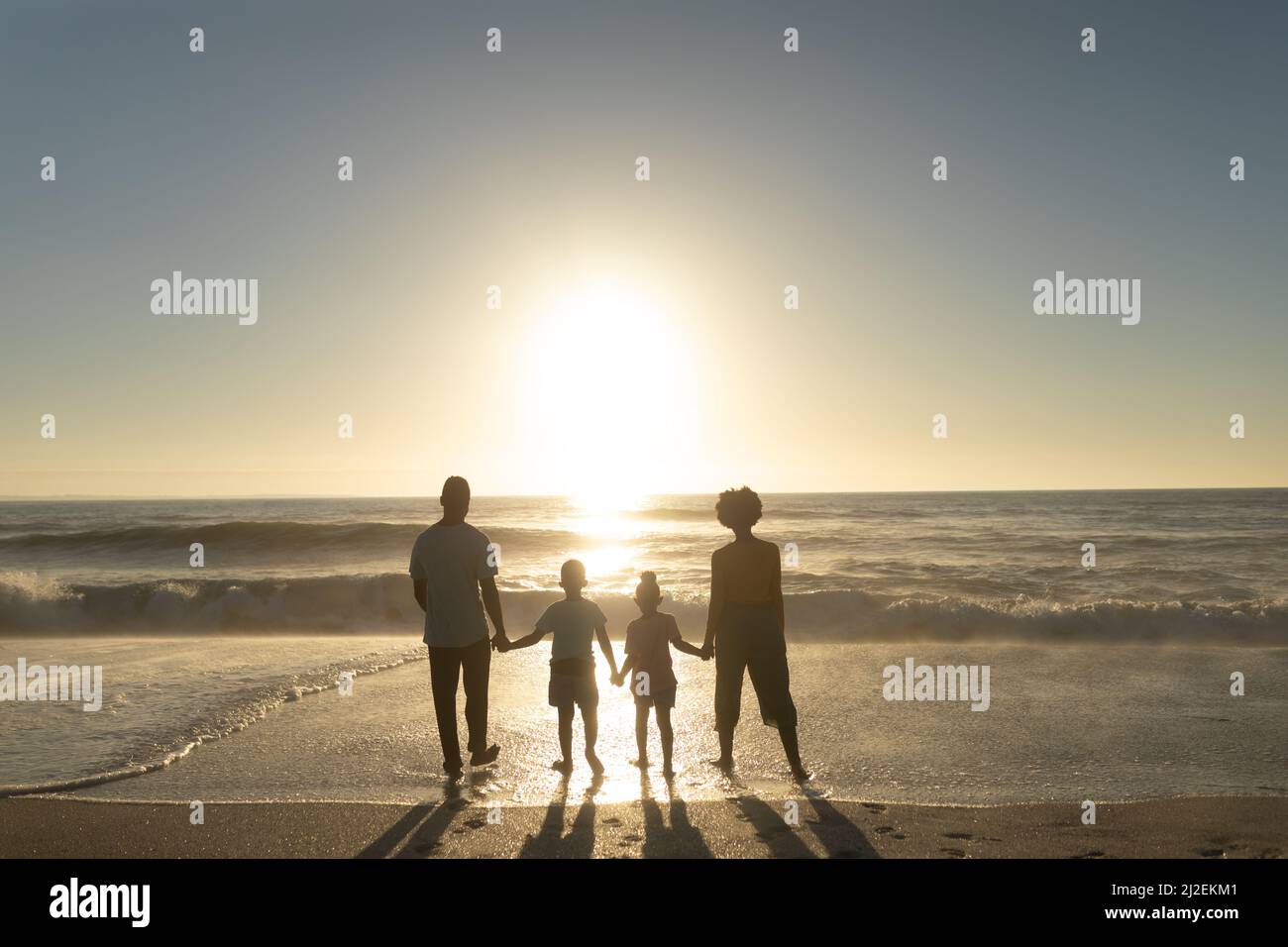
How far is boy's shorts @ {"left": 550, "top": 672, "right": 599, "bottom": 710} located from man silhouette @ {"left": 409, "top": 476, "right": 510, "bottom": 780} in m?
0.55

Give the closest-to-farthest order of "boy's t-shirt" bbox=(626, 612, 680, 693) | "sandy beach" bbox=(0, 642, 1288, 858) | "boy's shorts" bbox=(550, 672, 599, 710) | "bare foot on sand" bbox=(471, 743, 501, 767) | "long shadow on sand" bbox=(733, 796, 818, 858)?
1. "long shadow on sand" bbox=(733, 796, 818, 858)
2. "sandy beach" bbox=(0, 642, 1288, 858)
3. "bare foot on sand" bbox=(471, 743, 501, 767)
4. "boy's shorts" bbox=(550, 672, 599, 710)
5. "boy's t-shirt" bbox=(626, 612, 680, 693)

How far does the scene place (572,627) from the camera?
6590 millimetres

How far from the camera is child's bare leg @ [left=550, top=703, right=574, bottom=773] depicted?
6453 mm

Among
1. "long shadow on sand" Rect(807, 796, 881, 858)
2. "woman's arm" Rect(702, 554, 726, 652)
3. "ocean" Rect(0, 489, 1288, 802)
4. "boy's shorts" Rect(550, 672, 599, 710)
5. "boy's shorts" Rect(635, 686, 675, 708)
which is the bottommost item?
"ocean" Rect(0, 489, 1288, 802)

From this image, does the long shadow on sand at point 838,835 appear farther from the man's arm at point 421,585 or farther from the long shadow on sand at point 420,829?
the man's arm at point 421,585

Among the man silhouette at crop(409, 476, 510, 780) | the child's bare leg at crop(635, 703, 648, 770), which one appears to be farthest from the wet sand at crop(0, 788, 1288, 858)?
the child's bare leg at crop(635, 703, 648, 770)

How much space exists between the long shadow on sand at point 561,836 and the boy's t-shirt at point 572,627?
1168 mm

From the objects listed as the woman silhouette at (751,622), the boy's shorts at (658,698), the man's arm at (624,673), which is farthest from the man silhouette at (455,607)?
the woman silhouette at (751,622)

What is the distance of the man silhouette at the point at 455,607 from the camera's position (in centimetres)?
628

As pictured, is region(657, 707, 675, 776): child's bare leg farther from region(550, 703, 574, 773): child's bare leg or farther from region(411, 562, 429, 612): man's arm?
region(411, 562, 429, 612): man's arm

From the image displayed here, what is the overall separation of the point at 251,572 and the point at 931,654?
21.8m
